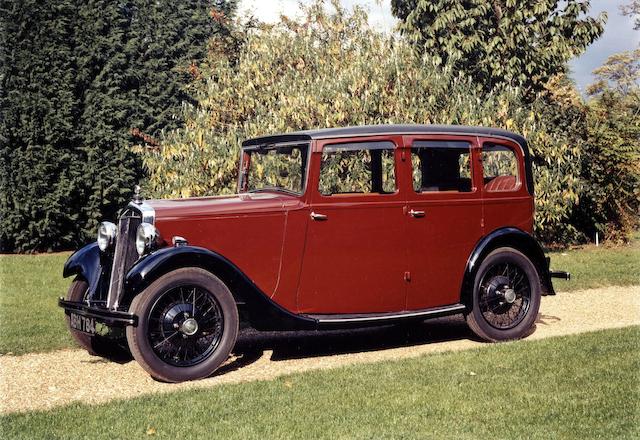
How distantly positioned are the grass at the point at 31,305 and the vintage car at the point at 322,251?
2.17 ft

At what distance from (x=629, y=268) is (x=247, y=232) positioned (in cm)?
862

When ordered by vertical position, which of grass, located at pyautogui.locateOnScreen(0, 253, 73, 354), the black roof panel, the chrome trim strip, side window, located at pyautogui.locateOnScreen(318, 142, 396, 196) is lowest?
grass, located at pyautogui.locateOnScreen(0, 253, 73, 354)

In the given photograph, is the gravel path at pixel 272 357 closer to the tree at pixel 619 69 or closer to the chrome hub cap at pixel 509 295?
the chrome hub cap at pixel 509 295

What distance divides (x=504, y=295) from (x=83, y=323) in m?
3.79

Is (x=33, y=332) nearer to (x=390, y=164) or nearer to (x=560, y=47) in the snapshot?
(x=390, y=164)

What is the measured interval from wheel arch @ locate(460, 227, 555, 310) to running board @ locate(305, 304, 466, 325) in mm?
198

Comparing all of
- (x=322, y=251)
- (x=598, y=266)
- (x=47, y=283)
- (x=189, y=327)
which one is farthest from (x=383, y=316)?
(x=598, y=266)

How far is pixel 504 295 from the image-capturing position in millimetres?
7453

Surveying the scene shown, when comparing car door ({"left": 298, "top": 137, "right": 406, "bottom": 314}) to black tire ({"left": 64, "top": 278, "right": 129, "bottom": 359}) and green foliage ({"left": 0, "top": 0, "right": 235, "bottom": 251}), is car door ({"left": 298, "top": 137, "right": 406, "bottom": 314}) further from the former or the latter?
green foliage ({"left": 0, "top": 0, "right": 235, "bottom": 251})

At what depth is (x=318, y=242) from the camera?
6648mm

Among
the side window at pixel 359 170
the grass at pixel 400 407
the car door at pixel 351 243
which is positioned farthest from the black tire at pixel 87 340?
the side window at pixel 359 170

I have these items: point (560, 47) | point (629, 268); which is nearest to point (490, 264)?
point (629, 268)

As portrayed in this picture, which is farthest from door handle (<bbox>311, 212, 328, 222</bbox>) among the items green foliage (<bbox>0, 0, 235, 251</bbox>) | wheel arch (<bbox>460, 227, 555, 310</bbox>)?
green foliage (<bbox>0, 0, 235, 251</bbox>)

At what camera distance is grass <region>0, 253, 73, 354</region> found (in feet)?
25.1
